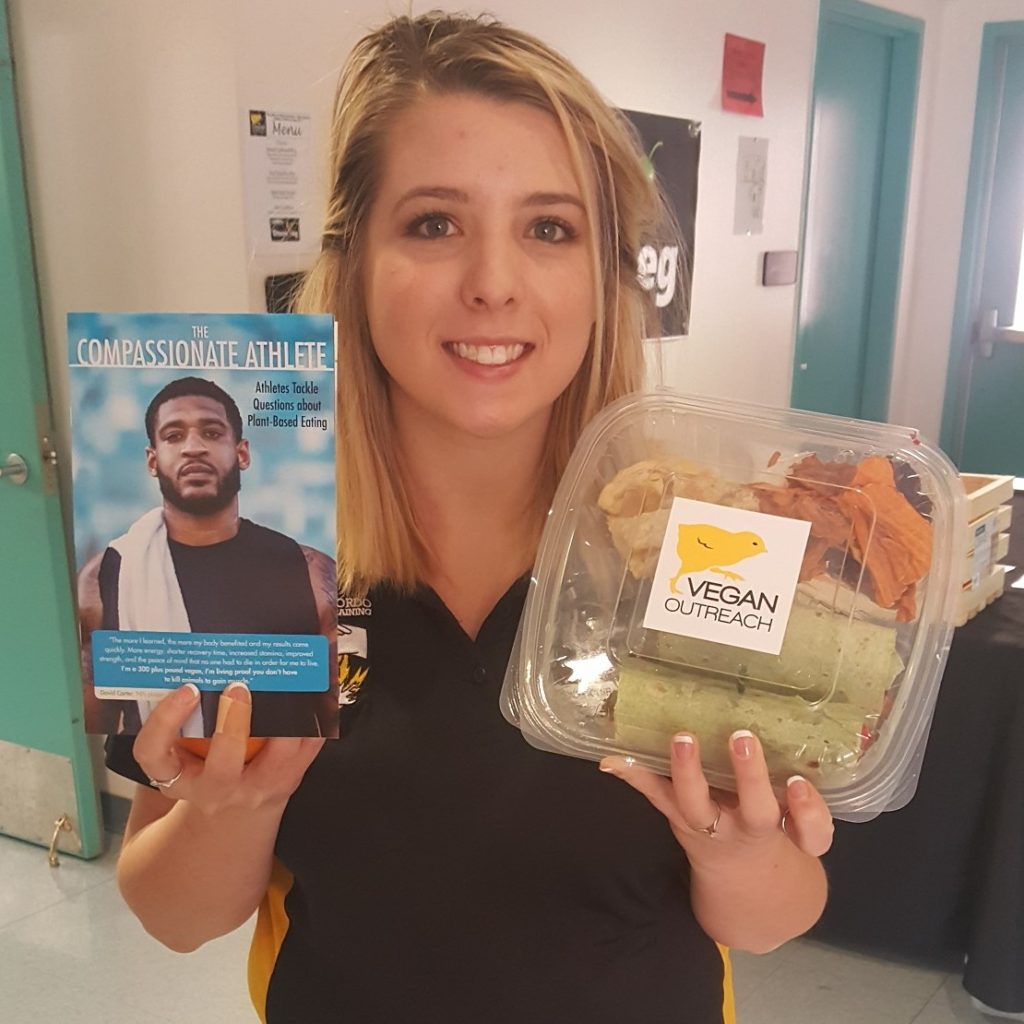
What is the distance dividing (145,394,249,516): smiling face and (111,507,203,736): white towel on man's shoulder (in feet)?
0.08

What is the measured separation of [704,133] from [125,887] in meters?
2.98

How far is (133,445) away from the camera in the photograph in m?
0.71

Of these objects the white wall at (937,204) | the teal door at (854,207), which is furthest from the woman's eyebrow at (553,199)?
the white wall at (937,204)

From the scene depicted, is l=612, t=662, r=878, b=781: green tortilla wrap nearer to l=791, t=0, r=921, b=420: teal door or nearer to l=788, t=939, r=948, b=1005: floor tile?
l=788, t=939, r=948, b=1005: floor tile

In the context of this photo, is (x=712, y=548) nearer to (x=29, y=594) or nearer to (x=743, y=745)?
(x=743, y=745)

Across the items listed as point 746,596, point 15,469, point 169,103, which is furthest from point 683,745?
point 15,469

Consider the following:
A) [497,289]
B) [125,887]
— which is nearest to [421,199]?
[497,289]

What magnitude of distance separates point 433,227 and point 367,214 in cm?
8

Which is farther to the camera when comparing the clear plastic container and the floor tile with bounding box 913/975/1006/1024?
the floor tile with bounding box 913/975/1006/1024

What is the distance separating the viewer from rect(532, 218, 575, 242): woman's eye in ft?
2.89

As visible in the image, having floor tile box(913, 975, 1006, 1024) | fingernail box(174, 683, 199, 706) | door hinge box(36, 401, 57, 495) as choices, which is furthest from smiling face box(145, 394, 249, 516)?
floor tile box(913, 975, 1006, 1024)

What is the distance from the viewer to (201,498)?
2.34ft

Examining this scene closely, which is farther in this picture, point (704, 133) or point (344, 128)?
point (704, 133)

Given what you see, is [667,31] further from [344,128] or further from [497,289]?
[497,289]
